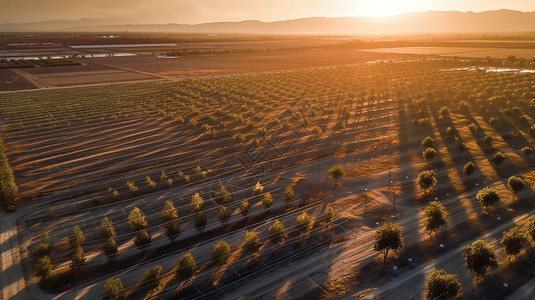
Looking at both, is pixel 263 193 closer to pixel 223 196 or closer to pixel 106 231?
pixel 223 196

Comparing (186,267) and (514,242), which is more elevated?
(514,242)

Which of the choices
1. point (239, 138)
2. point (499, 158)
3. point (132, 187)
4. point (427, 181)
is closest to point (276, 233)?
point (427, 181)

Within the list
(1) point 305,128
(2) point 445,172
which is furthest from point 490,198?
(1) point 305,128

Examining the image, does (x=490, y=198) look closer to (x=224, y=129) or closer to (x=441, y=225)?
(x=441, y=225)

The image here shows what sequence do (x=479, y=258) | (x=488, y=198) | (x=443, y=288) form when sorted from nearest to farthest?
(x=443, y=288), (x=479, y=258), (x=488, y=198)

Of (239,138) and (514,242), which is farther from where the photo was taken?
(239,138)

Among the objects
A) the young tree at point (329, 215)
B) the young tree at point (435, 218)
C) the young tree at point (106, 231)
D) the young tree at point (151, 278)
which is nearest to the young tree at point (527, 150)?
the young tree at point (435, 218)
